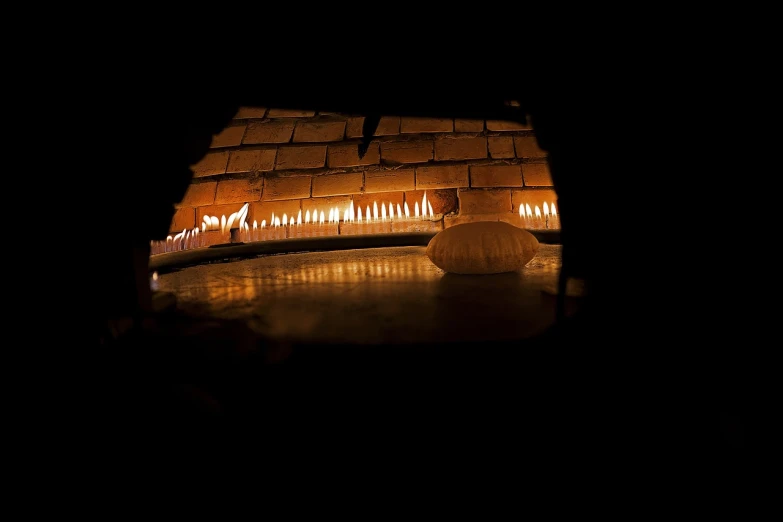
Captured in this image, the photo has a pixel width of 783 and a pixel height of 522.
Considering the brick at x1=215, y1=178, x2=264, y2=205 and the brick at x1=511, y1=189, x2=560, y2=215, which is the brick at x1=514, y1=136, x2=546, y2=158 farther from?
the brick at x1=215, y1=178, x2=264, y2=205

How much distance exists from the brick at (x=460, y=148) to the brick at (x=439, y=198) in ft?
0.78

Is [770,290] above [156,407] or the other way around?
above

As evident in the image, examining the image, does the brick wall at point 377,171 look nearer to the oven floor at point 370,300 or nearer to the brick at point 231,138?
the brick at point 231,138

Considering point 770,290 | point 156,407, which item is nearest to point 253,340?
point 156,407

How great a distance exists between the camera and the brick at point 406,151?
3.00 meters

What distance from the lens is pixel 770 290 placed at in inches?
27.3

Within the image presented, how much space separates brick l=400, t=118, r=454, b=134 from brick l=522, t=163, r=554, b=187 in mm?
586

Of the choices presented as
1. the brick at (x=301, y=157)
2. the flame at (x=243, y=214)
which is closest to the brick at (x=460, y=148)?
the brick at (x=301, y=157)

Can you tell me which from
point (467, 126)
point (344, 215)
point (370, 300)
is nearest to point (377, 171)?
point (344, 215)

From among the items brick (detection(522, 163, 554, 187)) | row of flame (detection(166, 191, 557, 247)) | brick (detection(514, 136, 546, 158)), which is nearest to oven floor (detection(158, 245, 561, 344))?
row of flame (detection(166, 191, 557, 247))

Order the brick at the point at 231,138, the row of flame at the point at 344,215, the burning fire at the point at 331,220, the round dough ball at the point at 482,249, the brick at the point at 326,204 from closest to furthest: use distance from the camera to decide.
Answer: the round dough ball at the point at 482,249, the burning fire at the point at 331,220, the row of flame at the point at 344,215, the brick at the point at 326,204, the brick at the point at 231,138

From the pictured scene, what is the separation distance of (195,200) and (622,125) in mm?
2835

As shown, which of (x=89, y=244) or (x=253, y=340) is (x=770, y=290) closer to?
(x=253, y=340)

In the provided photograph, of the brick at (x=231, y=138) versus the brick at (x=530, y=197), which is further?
the brick at (x=231, y=138)
